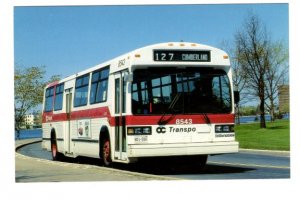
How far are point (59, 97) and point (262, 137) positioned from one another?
35.5ft

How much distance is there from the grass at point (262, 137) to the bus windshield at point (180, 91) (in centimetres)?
577

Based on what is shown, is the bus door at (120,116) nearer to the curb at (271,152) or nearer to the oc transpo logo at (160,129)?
the oc transpo logo at (160,129)

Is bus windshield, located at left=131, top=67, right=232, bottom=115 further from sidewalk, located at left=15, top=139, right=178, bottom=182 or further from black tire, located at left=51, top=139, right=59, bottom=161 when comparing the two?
black tire, located at left=51, top=139, right=59, bottom=161

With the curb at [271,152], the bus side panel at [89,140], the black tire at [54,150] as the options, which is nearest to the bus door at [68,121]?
the bus side panel at [89,140]

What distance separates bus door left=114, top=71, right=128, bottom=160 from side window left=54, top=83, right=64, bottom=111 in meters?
6.33

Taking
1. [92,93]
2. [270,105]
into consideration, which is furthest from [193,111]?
[270,105]

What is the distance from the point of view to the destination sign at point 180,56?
1594 cm

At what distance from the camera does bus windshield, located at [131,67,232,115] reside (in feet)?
51.1

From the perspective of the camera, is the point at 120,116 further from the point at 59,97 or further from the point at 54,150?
the point at 54,150

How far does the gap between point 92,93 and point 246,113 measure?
5667mm

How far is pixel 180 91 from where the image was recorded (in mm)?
15727

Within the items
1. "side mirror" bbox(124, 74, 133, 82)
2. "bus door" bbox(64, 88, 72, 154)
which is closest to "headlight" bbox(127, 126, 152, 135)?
"side mirror" bbox(124, 74, 133, 82)

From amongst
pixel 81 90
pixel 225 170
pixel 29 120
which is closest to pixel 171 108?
pixel 225 170

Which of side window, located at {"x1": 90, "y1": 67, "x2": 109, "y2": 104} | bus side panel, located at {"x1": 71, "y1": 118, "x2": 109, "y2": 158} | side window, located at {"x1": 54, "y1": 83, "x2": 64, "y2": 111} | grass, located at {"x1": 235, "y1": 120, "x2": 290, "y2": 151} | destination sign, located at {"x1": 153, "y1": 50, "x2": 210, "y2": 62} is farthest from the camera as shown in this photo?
grass, located at {"x1": 235, "y1": 120, "x2": 290, "y2": 151}
